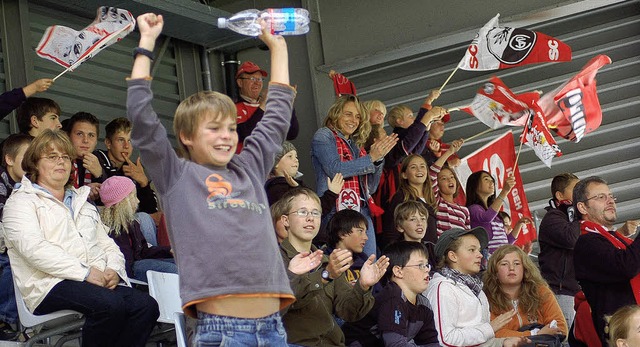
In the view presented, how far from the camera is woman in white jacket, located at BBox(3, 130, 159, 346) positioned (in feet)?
19.3

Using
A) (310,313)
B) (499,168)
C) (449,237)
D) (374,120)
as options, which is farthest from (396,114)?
(310,313)

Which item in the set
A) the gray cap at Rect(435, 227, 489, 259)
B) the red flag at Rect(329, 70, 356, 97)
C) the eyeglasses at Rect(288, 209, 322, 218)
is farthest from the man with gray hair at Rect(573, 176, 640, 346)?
the red flag at Rect(329, 70, 356, 97)

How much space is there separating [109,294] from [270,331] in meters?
2.21

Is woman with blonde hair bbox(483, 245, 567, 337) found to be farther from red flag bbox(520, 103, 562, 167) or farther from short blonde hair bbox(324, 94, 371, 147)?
red flag bbox(520, 103, 562, 167)

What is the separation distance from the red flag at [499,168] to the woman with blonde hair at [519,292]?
2671 mm

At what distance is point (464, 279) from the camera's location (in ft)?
23.6

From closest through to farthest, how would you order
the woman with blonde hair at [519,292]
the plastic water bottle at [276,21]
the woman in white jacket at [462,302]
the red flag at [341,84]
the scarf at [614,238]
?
the plastic water bottle at [276,21] < the scarf at [614,238] < the woman in white jacket at [462,302] < the woman with blonde hair at [519,292] < the red flag at [341,84]

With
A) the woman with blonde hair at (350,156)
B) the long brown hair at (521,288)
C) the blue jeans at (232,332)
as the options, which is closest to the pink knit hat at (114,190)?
the woman with blonde hair at (350,156)

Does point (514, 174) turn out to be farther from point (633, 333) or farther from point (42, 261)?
point (42, 261)

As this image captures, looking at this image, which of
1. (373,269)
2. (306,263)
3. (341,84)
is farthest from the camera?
(341,84)

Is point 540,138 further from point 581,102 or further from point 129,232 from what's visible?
point 129,232

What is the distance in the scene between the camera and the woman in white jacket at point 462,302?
6812 mm

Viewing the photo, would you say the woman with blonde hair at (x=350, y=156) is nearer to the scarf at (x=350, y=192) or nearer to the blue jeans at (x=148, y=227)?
the scarf at (x=350, y=192)

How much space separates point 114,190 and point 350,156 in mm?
2299
